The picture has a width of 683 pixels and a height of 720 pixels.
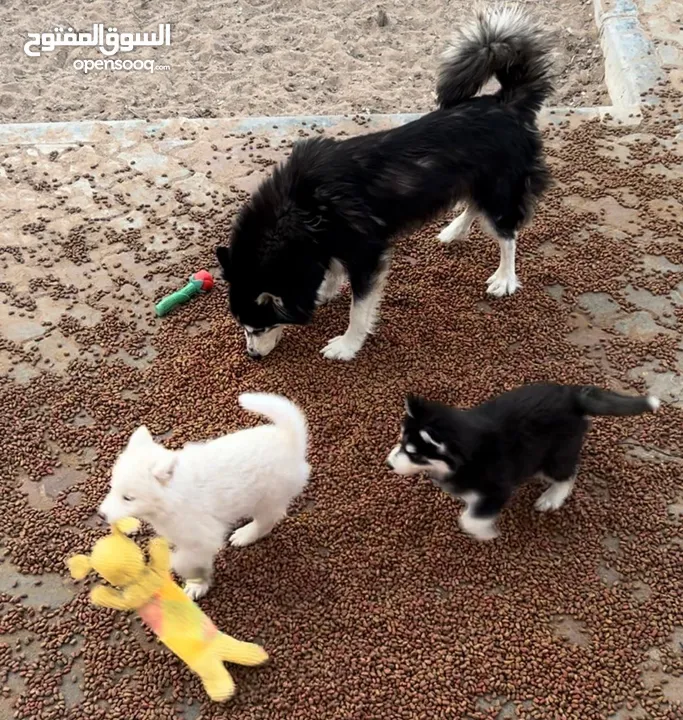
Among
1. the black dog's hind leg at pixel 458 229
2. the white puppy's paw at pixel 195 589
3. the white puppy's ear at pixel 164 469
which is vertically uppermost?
the white puppy's ear at pixel 164 469

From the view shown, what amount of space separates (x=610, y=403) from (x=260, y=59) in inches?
228

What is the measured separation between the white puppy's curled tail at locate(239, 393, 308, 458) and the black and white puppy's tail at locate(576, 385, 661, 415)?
1.27m

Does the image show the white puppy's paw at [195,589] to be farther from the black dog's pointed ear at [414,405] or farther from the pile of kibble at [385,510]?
the black dog's pointed ear at [414,405]

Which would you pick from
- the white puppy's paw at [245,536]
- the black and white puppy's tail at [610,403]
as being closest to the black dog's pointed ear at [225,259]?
the white puppy's paw at [245,536]

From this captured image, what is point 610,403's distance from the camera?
10.2 ft

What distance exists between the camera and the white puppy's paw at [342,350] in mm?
4332

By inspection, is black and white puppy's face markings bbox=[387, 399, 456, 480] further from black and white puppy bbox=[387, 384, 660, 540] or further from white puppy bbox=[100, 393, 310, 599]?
white puppy bbox=[100, 393, 310, 599]

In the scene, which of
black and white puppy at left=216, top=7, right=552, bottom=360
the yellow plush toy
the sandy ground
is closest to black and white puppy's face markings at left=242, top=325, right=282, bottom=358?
black and white puppy at left=216, top=7, right=552, bottom=360

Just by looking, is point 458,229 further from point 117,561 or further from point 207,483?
point 117,561

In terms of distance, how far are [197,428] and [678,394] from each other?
9.11 ft

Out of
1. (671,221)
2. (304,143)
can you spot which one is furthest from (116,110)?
(671,221)

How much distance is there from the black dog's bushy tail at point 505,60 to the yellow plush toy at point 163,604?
10.7 feet

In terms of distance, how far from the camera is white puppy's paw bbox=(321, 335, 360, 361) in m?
4.33

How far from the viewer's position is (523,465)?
3.15 metres
